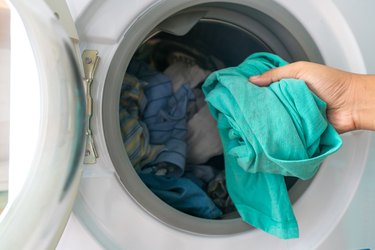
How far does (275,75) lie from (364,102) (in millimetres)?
166

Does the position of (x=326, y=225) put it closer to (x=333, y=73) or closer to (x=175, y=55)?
(x=333, y=73)

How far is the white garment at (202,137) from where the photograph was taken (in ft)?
2.98

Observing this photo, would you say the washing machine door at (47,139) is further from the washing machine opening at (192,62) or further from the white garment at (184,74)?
the white garment at (184,74)

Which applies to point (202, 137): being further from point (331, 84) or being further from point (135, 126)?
point (331, 84)

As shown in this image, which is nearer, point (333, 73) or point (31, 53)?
point (31, 53)

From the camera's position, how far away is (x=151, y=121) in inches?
33.4

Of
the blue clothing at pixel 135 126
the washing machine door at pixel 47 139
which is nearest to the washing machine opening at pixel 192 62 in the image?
the blue clothing at pixel 135 126

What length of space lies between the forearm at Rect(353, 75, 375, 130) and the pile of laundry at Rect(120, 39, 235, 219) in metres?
0.32

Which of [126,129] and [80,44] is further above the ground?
[80,44]

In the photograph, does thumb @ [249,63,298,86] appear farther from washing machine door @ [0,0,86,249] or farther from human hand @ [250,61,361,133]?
washing machine door @ [0,0,86,249]

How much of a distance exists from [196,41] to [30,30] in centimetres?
54

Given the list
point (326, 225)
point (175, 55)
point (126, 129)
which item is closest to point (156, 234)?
point (126, 129)

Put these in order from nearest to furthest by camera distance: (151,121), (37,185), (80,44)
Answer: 1. (37,185)
2. (80,44)
3. (151,121)

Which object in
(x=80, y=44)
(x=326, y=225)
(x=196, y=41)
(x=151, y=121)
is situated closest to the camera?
(x=80, y=44)
